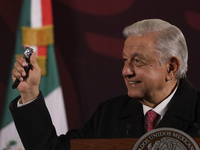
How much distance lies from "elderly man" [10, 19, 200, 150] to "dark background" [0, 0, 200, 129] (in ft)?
3.16

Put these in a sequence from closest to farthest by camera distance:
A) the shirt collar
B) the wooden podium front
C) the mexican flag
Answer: the wooden podium front
the shirt collar
the mexican flag

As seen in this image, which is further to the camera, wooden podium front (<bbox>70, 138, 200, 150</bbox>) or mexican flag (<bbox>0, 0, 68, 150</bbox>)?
mexican flag (<bbox>0, 0, 68, 150</bbox>)

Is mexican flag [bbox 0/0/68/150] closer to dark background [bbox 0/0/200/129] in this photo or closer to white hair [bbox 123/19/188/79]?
dark background [bbox 0/0/200/129]

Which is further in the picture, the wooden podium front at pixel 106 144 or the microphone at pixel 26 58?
the microphone at pixel 26 58

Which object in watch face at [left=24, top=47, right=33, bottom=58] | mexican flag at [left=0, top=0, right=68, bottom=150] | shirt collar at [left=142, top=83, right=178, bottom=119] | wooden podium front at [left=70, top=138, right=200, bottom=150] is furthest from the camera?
mexican flag at [left=0, top=0, right=68, bottom=150]

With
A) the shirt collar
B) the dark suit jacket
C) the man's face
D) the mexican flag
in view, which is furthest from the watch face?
the mexican flag

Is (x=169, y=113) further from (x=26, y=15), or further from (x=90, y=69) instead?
(x=26, y=15)

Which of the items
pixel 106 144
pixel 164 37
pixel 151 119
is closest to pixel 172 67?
pixel 164 37

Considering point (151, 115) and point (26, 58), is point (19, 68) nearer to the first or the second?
point (26, 58)

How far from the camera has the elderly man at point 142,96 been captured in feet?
4.26

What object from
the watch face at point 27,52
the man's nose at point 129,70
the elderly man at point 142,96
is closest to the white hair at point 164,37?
the elderly man at point 142,96

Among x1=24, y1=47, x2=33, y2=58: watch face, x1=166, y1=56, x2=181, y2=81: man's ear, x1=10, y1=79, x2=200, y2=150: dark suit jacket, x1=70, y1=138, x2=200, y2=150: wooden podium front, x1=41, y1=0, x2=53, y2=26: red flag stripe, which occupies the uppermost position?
x1=41, y1=0, x2=53, y2=26: red flag stripe

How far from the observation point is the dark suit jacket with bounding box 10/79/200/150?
1296 millimetres

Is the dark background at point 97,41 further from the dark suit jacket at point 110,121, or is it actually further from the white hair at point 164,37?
the white hair at point 164,37
